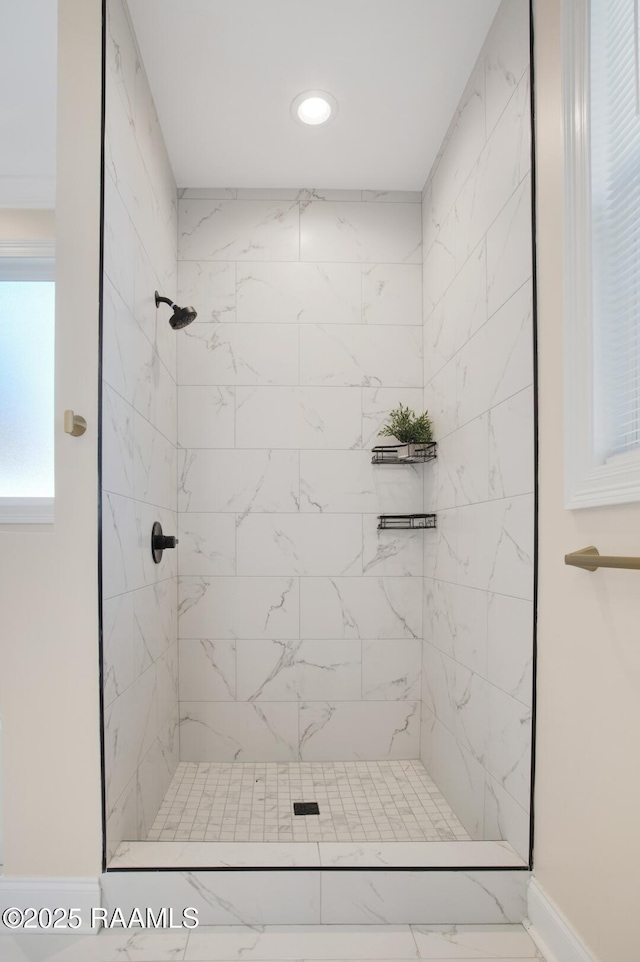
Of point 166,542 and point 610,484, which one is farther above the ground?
point 610,484

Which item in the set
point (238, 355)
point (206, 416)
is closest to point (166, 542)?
point (206, 416)

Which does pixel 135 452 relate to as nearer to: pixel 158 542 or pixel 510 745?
pixel 158 542

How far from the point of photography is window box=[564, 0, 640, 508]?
135cm

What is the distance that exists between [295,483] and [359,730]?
112 cm

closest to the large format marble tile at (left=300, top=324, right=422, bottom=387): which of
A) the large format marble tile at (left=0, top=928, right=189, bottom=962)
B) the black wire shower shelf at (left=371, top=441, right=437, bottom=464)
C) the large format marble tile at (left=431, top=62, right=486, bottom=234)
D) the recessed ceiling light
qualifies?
the black wire shower shelf at (left=371, top=441, right=437, bottom=464)

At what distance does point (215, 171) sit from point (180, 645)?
6.77 feet

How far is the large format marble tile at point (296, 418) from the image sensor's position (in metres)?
2.99

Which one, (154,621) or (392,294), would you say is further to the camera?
(392,294)

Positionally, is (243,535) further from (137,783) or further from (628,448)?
(628,448)

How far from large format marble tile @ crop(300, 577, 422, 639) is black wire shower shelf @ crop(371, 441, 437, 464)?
1.72 feet

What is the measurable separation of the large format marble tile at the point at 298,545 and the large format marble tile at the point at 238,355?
0.62 meters

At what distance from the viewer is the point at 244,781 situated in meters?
2.71

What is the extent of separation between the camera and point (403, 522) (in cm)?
296

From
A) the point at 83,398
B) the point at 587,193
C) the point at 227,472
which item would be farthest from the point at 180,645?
the point at 587,193
